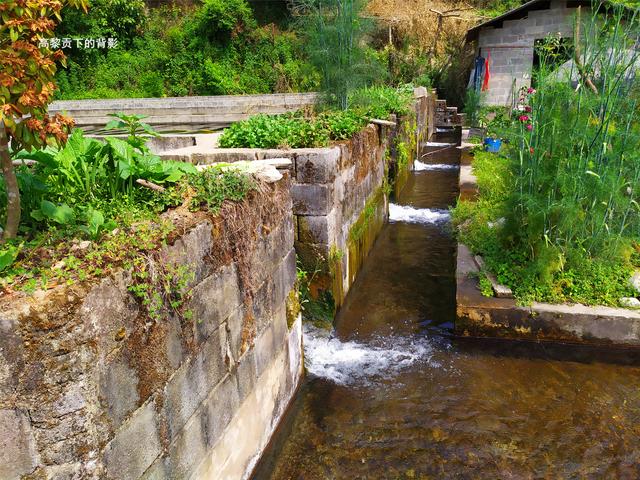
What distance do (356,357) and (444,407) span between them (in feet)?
3.62

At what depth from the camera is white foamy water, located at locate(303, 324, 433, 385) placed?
4.87 m

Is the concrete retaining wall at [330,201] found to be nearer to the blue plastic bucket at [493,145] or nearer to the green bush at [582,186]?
the green bush at [582,186]

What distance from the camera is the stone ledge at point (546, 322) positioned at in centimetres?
497

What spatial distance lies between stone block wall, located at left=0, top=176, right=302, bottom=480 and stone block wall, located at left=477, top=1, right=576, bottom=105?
52.5 feet

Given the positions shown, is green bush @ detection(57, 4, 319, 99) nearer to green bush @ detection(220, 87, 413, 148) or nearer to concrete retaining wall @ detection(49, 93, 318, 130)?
concrete retaining wall @ detection(49, 93, 318, 130)

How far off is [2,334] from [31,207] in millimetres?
963

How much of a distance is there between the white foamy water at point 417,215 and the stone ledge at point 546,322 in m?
4.20

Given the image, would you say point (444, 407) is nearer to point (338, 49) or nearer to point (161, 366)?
point (161, 366)

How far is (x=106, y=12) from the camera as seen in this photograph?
21.0m

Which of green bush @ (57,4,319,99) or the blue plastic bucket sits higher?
green bush @ (57,4,319,99)

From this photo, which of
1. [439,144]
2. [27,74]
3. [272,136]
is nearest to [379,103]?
[272,136]

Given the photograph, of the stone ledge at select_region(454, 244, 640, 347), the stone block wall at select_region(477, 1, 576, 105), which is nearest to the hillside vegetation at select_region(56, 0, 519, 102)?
the stone block wall at select_region(477, 1, 576, 105)

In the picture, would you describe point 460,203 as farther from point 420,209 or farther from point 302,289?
point 302,289

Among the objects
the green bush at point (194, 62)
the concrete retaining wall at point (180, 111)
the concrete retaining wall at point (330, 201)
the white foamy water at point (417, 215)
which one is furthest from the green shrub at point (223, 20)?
the concrete retaining wall at point (330, 201)
